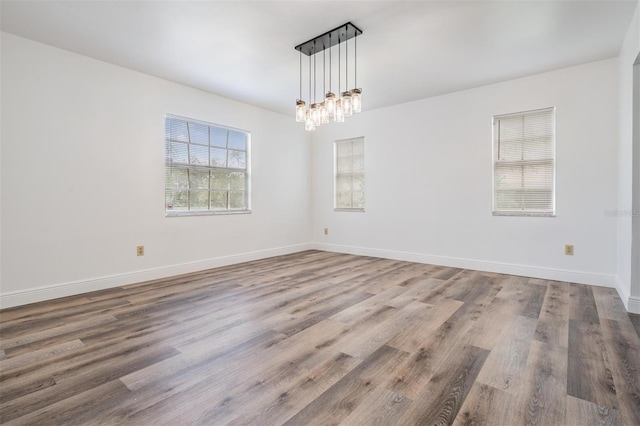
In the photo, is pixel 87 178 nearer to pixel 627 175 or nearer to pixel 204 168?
pixel 204 168

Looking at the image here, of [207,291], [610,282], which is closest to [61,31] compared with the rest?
[207,291]

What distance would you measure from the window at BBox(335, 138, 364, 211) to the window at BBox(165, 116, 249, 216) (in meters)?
1.73

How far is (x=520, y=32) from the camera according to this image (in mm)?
2775

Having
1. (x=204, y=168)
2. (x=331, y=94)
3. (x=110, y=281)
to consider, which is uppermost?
(x=331, y=94)

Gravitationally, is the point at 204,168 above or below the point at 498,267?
above

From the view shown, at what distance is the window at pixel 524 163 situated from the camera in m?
3.75

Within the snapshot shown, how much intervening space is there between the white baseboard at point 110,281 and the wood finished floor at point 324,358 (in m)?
0.14

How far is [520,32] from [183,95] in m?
3.82

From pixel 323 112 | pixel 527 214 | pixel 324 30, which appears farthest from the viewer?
pixel 527 214

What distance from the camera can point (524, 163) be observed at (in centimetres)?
390

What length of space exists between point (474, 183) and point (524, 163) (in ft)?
2.01

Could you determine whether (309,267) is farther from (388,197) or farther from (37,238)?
(37,238)

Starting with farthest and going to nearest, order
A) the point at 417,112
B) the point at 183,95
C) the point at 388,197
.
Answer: the point at 388,197 → the point at 417,112 → the point at 183,95

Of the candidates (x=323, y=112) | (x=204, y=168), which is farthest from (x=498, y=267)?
(x=204, y=168)
